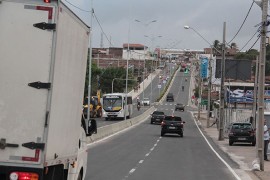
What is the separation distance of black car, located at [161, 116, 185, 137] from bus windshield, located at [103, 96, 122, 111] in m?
22.2

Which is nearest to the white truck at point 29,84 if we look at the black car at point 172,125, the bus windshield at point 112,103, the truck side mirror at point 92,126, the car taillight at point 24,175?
the car taillight at point 24,175

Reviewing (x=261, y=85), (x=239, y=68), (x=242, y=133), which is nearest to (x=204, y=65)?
(x=239, y=68)

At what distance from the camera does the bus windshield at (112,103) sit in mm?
72625

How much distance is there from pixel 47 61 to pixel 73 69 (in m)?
1.52

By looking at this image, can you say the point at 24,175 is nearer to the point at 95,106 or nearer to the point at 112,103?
the point at 112,103

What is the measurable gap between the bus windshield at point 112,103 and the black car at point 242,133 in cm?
3200

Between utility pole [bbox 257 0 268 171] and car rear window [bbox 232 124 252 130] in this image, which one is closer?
utility pole [bbox 257 0 268 171]

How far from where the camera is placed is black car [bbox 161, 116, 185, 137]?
49.8 metres

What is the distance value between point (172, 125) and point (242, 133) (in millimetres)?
9908

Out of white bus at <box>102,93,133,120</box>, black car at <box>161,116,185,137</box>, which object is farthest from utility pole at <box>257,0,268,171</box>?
white bus at <box>102,93,133,120</box>

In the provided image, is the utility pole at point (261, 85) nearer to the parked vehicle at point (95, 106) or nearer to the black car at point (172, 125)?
the black car at point (172, 125)

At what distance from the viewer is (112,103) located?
72.6 m

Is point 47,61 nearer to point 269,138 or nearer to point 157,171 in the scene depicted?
point 157,171

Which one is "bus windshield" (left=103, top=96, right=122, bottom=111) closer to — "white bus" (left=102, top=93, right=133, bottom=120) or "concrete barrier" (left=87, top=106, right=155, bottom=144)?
"white bus" (left=102, top=93, right=133, bottom=120)
